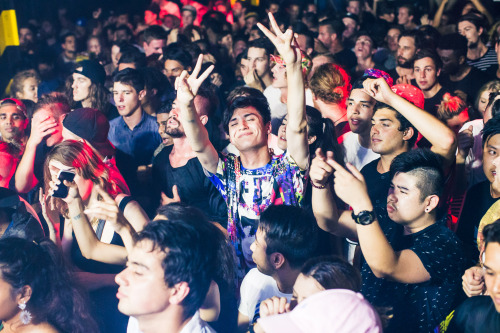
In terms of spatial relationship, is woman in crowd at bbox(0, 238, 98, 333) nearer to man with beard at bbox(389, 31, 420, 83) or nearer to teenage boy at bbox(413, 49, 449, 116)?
teenage boy at bbox(413, 49, 449, 116)

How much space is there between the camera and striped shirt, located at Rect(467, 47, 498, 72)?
17.4 feet

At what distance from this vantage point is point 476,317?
1876 millimetres

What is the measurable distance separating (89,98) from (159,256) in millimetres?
3007

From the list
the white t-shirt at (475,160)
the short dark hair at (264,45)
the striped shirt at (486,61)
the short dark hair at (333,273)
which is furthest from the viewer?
the striped shirt at (486,61)

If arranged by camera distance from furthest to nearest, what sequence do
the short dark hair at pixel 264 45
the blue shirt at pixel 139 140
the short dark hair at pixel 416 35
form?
the short dark hair at pixel 416 35 < the short dark hair at pixel 264 45 < the blue shirt at pixel 139 140

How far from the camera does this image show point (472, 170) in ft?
10.6

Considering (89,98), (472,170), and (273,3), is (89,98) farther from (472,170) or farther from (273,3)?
(273,3)

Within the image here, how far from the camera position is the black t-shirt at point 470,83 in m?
4.71

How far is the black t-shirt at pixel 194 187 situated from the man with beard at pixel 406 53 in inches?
115

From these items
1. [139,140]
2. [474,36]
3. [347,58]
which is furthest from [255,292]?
[347,58]

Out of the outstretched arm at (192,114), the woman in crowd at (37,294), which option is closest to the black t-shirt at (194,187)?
the outstretched arm at (192,114)

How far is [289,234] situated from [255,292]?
30cm

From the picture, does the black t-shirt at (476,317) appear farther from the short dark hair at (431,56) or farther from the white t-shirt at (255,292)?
the short dark hair at (431,56)

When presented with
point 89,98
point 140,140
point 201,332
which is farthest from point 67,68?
point 201,332
